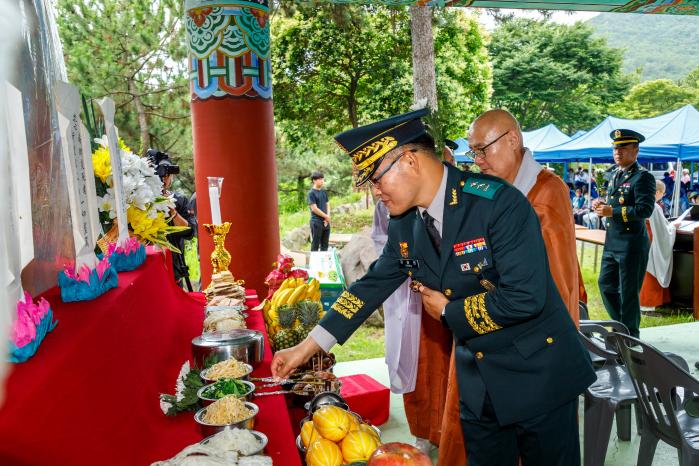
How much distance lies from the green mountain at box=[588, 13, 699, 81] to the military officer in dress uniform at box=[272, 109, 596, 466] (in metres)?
101

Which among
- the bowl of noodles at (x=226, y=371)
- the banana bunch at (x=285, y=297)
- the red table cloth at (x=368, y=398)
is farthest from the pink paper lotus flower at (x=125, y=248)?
the red table cloth at (x=368, y=398)

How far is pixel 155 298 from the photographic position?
228 cm

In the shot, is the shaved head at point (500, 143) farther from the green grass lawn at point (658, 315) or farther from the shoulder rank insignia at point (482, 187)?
the green grass lawn at point (658, 315)

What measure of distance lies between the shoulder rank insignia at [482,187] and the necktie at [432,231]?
6.9 inches

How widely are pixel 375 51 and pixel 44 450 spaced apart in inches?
456

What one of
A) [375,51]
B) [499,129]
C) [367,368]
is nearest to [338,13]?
[375,51]

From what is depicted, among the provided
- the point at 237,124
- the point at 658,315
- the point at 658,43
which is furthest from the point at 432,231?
the point at 658,43

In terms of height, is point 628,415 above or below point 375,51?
below

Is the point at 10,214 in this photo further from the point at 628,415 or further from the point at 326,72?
the point at 326,72

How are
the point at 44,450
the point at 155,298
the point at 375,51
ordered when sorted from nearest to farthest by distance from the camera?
the point at 44,450
the point at 155,298
the point at 375,51

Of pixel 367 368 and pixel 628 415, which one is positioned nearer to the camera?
pixel 628 415

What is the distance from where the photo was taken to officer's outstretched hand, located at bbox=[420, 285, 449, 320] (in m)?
1.79

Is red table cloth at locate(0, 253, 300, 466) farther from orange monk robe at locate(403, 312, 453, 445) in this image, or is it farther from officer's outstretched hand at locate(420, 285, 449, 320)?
orange monk robe at locate(403, 312, 453, 445)

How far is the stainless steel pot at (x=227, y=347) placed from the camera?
2166 mm
